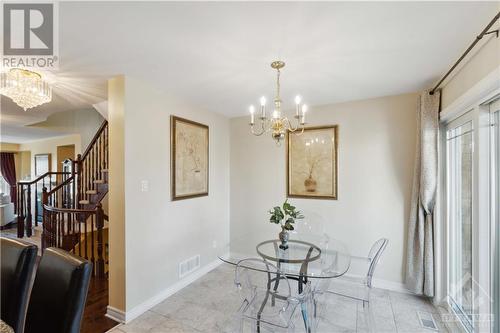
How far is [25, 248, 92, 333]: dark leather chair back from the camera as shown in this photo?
3.18ft

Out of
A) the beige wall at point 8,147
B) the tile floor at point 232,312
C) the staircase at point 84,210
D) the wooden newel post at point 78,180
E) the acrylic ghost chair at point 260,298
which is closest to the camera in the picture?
the acrylic ghost chair at point 260,298

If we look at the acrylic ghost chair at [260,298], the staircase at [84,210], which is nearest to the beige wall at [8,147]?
the staircase at [84,210]

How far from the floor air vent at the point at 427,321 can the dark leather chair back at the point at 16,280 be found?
10.2 feet

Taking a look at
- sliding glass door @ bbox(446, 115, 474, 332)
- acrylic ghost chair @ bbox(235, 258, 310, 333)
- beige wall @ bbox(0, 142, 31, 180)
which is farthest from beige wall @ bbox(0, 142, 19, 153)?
sliding glass door @ bbox(446, 115, 474, 332)

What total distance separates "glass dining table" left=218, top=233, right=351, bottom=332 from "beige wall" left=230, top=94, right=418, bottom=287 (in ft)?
1.98

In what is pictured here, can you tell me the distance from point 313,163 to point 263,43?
2061 millimetres

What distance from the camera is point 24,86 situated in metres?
2.14

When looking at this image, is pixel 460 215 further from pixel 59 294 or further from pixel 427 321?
pixel 59 294

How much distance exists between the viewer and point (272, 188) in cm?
373

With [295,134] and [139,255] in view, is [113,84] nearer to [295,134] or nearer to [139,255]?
[139,255]

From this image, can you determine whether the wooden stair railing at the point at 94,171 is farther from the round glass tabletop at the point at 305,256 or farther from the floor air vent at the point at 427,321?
the floor air vent at the point at 427,321

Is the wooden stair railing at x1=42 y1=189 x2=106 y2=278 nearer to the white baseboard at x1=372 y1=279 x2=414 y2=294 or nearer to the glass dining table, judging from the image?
the glass dining table

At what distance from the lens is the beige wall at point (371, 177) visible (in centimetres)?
291

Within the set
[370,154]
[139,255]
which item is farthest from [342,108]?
[139,255]
